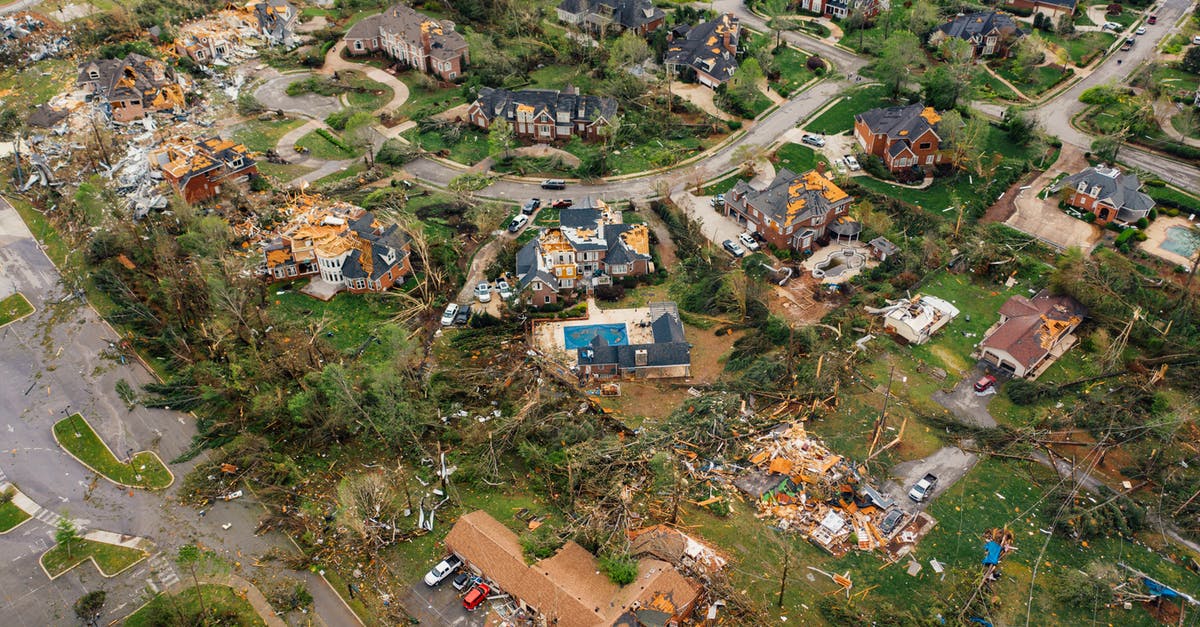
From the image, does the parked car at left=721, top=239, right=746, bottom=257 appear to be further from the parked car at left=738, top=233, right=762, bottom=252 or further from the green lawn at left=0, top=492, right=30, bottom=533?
the green lawn at left=0, top=492, right=30, bottom=533

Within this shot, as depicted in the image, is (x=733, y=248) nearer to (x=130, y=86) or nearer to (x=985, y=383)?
(x=985, y=383)

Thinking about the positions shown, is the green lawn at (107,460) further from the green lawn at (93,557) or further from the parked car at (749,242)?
the parked car at (749,242)

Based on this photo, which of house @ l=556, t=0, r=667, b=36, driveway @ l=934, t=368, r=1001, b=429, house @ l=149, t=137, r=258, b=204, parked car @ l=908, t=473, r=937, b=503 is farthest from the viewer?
house @ l=556, t=0, r=667, b=36

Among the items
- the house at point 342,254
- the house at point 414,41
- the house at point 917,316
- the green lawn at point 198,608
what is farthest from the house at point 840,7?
the green lawn at point 198,608

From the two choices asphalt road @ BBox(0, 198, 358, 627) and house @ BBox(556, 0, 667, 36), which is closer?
asphalt road @ BBox(0, 198, 358, 627)


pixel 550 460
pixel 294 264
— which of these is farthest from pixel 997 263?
pixel 294 264

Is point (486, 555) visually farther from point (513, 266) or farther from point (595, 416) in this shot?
point (513, 266)

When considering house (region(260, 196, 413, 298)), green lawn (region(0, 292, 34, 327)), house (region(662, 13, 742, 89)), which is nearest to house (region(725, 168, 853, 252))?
house (region(662, 13, 742, 89))
